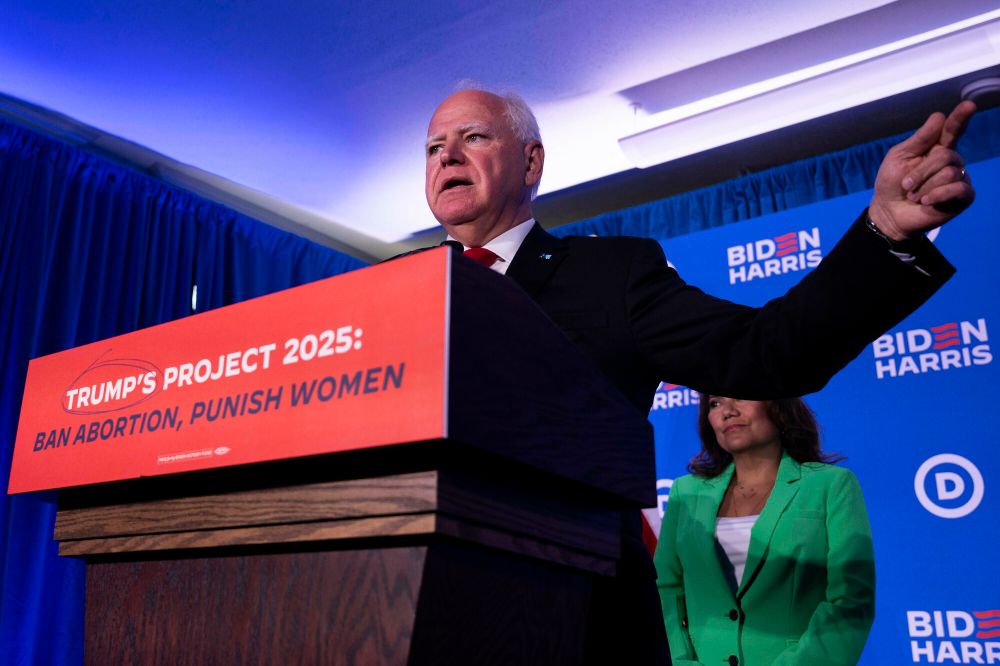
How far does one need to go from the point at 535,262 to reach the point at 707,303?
282 millimetres

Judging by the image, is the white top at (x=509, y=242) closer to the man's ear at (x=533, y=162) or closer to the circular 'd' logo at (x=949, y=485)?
the man's ear at (x=533, y=162)

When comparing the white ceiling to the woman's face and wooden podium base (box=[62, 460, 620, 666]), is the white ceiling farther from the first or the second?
wooden podium base (box=[62, 460, 620, 666])

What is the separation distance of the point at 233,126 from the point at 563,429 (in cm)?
424

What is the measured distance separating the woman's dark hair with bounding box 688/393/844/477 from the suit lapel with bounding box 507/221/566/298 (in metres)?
1.83

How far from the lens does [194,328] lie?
0.86m

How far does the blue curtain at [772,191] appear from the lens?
13.8ft

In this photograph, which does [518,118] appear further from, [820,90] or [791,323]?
[820,90]

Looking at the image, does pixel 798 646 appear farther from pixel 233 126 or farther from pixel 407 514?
pixel 233 126

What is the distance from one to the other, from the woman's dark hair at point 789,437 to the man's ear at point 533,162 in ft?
5.10

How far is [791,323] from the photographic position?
39.4 inches

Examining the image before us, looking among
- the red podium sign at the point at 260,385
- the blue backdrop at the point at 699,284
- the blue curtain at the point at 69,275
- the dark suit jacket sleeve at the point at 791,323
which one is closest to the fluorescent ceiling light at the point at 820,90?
the blue backdrop at the point at 699,284

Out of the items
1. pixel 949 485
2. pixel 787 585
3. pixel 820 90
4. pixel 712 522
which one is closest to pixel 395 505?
pixel 787 585

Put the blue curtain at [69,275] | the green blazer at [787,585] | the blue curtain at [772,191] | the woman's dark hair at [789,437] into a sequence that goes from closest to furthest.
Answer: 1. the green blazer at [787,585]
2. the woman's dark hair at [789,437]
3. the blue curtain at [69,275]
4. the blue curtain at [772,191]

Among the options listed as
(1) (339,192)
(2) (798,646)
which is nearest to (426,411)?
(2) (798,646)
